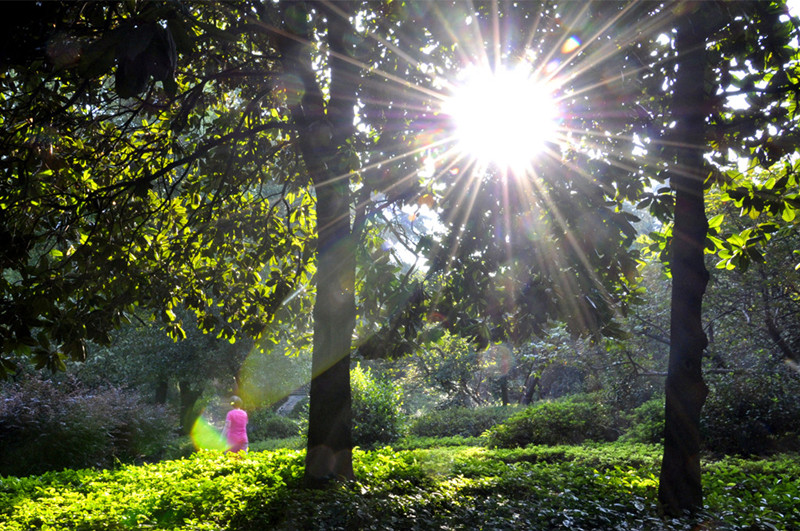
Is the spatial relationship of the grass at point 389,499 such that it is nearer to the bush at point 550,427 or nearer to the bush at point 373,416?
the bush at point 550,427

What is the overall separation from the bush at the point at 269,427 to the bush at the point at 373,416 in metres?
9.81

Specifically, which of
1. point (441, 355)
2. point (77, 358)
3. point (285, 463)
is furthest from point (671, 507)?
point (441, 355)

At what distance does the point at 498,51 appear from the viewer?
6.18 m

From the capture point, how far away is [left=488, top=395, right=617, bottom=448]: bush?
14.6 meters

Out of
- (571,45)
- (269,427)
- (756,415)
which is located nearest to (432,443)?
(756,415)

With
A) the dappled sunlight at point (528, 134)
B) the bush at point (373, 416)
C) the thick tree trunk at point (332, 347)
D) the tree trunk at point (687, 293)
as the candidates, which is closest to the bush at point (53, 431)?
the bush at point (373, 416)

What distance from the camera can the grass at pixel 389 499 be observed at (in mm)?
5066

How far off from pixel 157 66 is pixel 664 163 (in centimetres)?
570

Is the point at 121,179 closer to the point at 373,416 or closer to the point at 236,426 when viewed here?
the point at 236,426

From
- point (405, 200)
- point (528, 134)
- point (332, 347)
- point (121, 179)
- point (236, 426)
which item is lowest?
point (236, 426)

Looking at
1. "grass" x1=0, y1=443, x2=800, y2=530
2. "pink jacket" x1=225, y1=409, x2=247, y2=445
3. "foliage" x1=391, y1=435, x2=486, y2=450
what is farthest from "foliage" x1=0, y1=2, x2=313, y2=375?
"foliage" x1=391, y1=435, x2=486, y2=450

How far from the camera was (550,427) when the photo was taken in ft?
48.3

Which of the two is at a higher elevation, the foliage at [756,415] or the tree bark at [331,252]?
the tree bark at [331,252]

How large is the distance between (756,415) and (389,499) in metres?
10.00
